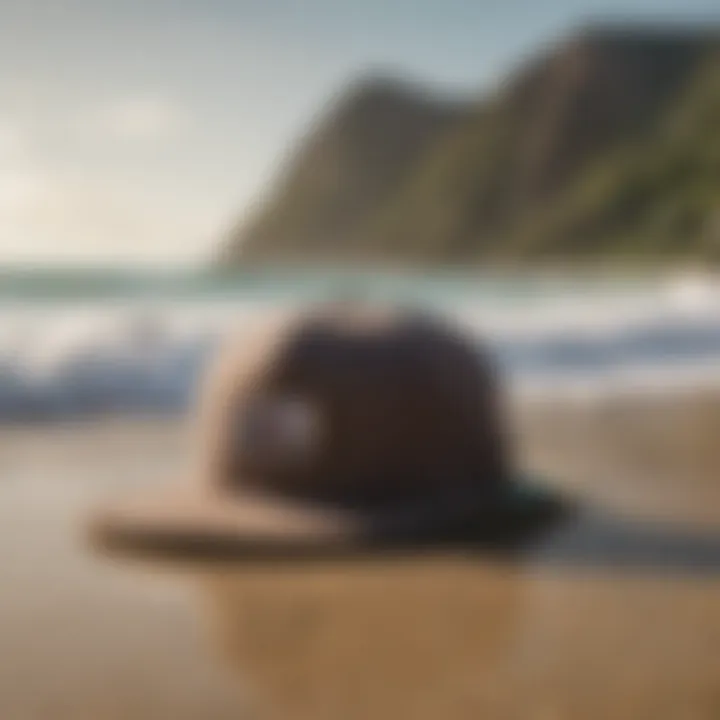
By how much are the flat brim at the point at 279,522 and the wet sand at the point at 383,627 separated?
0.09 m

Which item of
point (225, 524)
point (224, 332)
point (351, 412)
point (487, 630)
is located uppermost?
point (224, 332)

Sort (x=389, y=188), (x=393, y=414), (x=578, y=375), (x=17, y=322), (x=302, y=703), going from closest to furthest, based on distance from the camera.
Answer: (x=302, y=703), (x=393, y=414), (x=578, y=375), (x=17, y=322), (x=389, y=188)

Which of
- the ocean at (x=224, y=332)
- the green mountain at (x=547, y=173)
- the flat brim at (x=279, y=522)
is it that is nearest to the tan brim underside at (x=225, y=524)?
the flat brim at (x=279, y=522)

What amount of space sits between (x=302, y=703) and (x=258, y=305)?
7.71 metres

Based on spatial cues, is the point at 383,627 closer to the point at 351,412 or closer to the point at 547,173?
the point at 351,412

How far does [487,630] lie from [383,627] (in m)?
0.20

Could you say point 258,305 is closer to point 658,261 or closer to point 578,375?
point 578,375

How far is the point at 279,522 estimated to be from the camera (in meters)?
3.30

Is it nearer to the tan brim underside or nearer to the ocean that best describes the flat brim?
the tan brim underside

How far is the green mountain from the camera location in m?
12.5

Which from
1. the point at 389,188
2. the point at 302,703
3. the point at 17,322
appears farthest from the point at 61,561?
the point at 389,188

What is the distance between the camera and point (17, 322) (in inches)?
313

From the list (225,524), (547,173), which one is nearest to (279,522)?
(225,524)

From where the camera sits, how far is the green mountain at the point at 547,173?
41.1 feet
